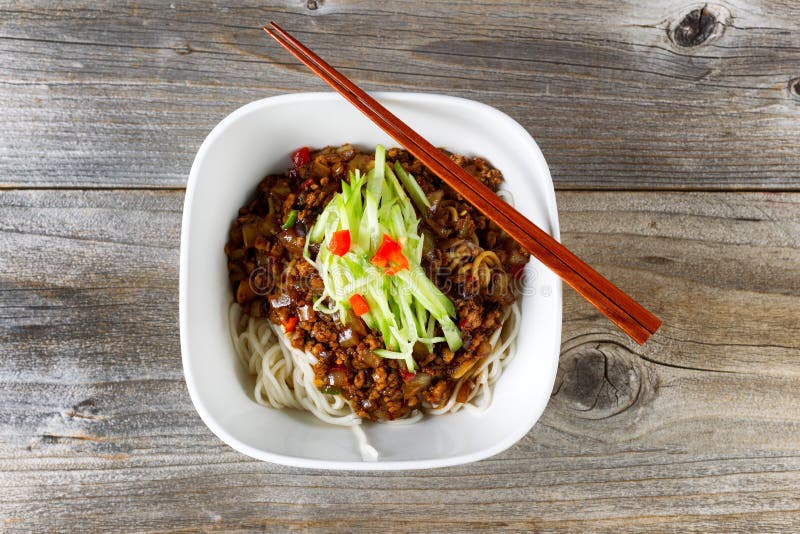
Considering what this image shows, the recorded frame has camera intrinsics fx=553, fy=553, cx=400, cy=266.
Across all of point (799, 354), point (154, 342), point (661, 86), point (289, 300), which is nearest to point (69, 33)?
point (154, 342)

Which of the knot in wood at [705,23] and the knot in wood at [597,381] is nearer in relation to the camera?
the knot in wood at [597,381]

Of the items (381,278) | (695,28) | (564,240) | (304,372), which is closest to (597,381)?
(564,240)

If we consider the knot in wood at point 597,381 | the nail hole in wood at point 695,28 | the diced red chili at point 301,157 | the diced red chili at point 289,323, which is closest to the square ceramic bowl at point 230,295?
the diced red chili at point 301,157

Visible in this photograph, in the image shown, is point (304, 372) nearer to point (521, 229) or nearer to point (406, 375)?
point (406, 375)

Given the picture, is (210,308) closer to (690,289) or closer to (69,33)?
(69,33)

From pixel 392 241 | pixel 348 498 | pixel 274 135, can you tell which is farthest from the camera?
pixel 348 498

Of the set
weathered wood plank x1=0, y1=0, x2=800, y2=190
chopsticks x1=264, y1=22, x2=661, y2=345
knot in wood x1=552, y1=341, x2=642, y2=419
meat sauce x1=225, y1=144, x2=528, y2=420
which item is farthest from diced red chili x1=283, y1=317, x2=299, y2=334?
knot in wood x1=552, y1=341, x2=642, y2=419

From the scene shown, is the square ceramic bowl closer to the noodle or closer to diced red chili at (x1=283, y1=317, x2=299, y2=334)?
the noodle

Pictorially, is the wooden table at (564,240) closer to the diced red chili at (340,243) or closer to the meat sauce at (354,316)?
the meat sauce at (354,316)
